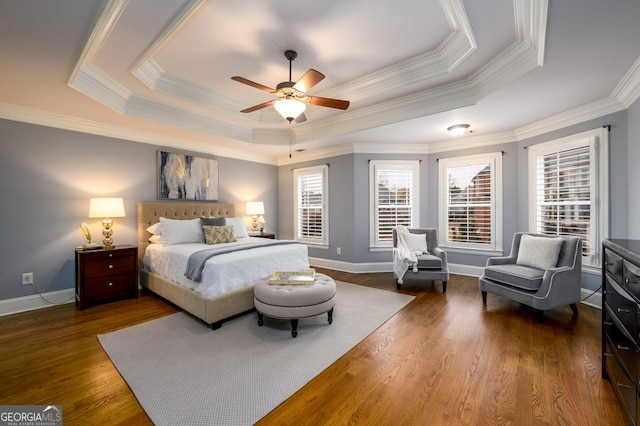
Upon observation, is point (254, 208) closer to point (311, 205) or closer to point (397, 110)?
point (311, 205)

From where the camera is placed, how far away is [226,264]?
2938 millimetres

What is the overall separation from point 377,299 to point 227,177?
3791 millimetres

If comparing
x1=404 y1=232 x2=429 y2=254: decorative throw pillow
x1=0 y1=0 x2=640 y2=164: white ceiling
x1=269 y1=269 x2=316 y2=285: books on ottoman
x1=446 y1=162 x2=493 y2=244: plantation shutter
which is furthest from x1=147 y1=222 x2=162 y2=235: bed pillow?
x1=446 y1=162 x2=493 y2=244: plantation shutter

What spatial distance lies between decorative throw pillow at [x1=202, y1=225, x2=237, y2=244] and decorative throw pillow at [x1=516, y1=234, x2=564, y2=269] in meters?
4.18

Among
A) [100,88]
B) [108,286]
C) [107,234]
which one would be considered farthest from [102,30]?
[108,286]

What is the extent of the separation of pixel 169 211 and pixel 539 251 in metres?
5.53

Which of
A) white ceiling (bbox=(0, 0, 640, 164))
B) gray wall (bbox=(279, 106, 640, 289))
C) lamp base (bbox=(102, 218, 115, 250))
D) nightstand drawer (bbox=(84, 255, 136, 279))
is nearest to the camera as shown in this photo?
white ceiling (bbox=(0, 0, 640, 164))

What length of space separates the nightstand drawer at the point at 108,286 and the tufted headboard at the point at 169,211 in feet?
1.73

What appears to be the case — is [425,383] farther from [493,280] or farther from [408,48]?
[408,48]

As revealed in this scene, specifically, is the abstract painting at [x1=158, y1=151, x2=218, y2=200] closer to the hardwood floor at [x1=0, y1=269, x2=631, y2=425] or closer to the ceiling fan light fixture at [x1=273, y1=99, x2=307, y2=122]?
the hardwood floor at [x1=0, y1=269, x2=631, y2=425]

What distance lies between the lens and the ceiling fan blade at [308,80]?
91.7 inches

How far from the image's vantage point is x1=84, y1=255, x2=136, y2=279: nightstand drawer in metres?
3.40

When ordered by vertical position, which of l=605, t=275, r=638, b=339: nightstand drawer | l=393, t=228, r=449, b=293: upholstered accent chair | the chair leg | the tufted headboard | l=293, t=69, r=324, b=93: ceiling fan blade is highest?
l=293, t=69, r=324, b=93: ceiling fan blade

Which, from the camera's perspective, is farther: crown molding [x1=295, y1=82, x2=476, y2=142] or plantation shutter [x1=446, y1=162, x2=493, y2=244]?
plantation shutter [x1=446, y1=162, x2=493, y2=244]
